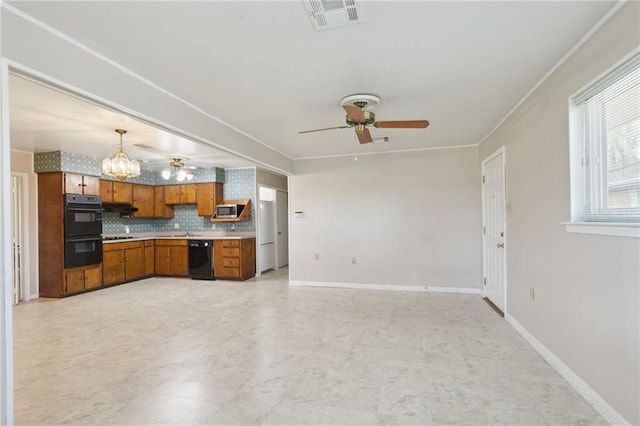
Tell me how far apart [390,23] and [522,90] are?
5.78 ft

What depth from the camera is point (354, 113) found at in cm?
265

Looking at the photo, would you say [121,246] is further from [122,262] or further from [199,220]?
[199,220]

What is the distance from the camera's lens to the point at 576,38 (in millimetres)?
2035

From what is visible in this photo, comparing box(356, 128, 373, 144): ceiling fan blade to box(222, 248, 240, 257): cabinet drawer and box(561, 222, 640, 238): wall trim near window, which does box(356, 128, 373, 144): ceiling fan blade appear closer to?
box(561, 222, 640, 238): wall trim near window

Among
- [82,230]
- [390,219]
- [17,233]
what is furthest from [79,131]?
[390,219]


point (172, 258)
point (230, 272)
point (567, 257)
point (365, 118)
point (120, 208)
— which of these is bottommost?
point (230, 272)

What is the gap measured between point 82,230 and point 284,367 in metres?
4.76

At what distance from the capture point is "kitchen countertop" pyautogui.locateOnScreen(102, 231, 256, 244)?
6.43m

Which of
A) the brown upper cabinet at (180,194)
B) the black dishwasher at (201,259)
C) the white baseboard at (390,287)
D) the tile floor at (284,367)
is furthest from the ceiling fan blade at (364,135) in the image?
the brown upper cabinet at (180,194)

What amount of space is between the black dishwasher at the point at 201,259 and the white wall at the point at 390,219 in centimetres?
186

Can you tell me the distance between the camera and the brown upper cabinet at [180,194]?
23.0ft

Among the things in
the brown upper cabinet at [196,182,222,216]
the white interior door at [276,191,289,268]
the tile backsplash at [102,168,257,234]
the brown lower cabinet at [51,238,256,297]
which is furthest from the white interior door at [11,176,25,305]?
the white interior door at [276,191,289,268]

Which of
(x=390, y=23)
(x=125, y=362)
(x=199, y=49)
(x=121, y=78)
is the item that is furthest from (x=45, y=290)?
(x=390, y=23)

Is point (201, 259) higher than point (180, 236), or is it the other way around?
point (180, 236)
